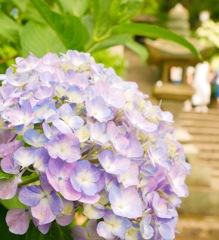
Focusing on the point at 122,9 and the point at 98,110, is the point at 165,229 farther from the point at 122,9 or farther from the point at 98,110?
the point at 122,9

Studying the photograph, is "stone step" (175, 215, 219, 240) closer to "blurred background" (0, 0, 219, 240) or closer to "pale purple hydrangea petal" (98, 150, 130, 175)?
"blurred background" (0, 0, 219, 240)

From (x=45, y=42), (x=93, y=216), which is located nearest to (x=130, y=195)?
(x=93, y=216)

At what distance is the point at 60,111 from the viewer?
53 centimetres

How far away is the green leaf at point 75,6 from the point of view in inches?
36.8

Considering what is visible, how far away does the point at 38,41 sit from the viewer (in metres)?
0.85

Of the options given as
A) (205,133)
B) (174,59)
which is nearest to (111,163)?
(174,59)

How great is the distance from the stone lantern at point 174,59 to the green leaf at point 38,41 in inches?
174

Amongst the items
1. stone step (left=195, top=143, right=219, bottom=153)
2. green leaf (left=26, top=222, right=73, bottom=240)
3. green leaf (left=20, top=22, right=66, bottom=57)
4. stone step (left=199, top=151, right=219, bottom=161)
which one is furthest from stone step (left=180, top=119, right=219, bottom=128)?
green leaf (left=26, top=222, right=73, bottom=240)

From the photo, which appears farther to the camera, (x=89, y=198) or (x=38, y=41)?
(x=38, y=41)

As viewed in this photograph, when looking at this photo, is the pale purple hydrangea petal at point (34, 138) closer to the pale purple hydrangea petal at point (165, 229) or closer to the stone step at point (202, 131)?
the pale purple hydrangea petal at point (165, 229)

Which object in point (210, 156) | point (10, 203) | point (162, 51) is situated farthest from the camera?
point (210, 156)

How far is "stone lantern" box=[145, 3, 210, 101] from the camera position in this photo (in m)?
5.28

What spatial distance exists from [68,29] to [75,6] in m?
0.17

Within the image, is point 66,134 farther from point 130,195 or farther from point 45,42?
point 45,42
